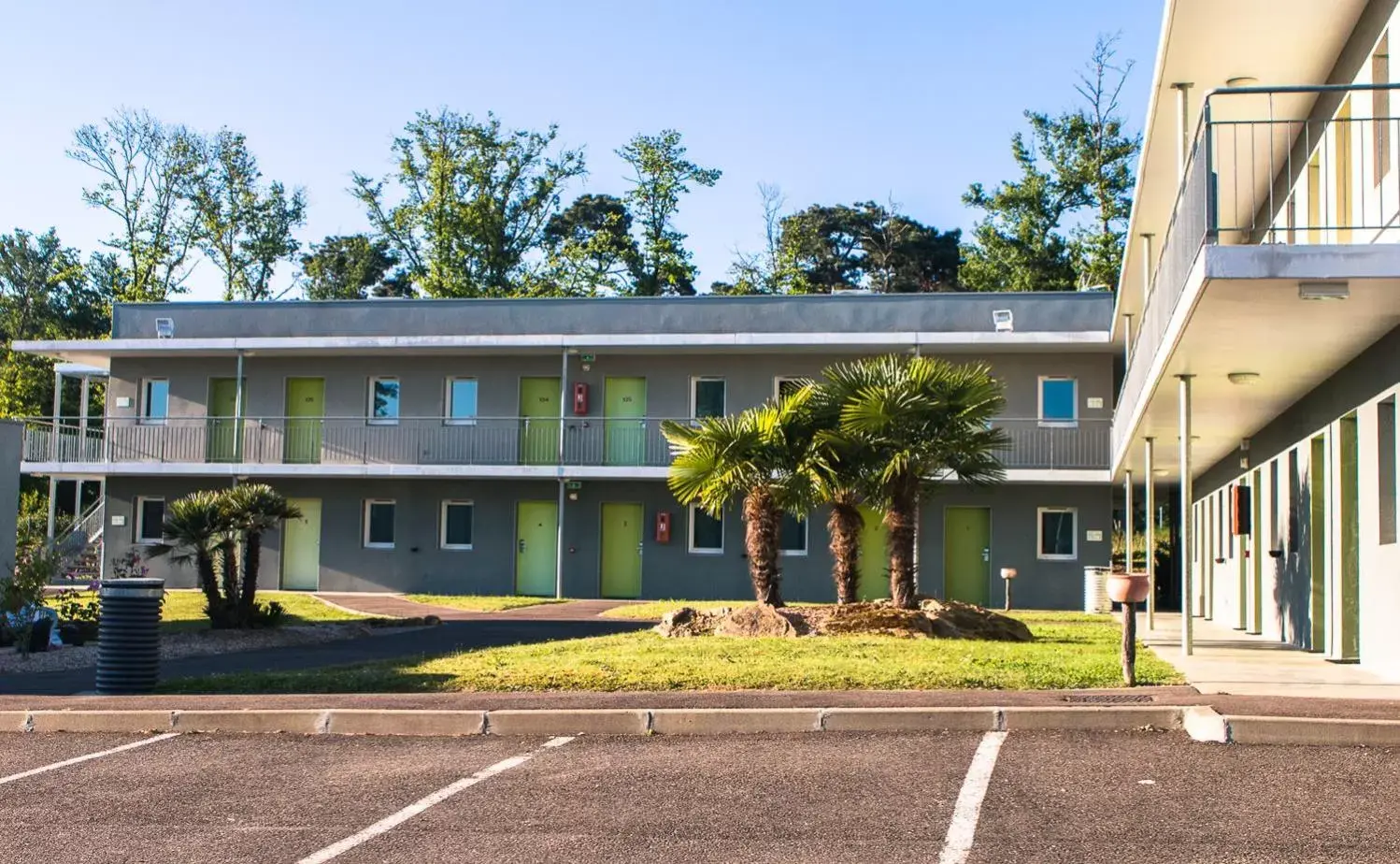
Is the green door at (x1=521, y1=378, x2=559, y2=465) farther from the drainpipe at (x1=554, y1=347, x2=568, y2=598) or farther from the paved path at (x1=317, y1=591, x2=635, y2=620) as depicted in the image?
the paved path at (x1=317, y1=591, x2=635, y2=620)

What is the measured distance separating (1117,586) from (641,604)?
18.1m

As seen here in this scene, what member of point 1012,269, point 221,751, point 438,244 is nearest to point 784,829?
point 221,751

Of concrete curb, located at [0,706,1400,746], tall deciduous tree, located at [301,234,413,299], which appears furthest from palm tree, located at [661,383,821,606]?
tall deciduous tree, located at [301,234,413,299]

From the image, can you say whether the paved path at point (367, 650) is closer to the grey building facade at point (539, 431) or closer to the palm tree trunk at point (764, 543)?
the palm tree trunk at point (764, 543)

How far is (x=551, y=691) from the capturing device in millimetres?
11867

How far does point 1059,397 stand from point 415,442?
45.4 ft

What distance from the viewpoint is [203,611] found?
2517cm

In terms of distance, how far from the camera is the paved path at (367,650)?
1457cm

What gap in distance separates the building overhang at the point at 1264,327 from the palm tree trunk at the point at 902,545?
3.09 meters

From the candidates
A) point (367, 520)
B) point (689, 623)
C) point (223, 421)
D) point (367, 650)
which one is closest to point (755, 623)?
point (689, 623)

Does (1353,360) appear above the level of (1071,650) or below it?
above

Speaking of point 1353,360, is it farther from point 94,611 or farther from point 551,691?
point 94,611

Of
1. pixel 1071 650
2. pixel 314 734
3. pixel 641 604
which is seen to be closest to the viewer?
pixel 314 734

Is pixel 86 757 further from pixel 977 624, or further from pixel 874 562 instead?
pixel 874 562
